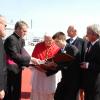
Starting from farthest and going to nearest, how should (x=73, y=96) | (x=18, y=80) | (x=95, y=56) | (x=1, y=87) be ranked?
(x=18, y=80) → (x=73, y=96) → (x=95, y=56) → (x=1, y=87)

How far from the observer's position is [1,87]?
17.3 feet

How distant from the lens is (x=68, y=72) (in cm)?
698

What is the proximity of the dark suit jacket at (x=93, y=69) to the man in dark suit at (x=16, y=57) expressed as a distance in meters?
1.30

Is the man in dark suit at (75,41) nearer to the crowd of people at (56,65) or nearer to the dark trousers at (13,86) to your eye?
the crowd of people at (56,65)

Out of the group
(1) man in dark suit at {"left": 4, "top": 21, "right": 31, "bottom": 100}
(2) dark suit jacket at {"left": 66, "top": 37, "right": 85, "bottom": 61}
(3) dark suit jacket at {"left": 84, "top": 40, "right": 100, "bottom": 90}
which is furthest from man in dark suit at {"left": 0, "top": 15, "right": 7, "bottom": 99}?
(2) dark suit jacket at {"left": 66, "top": 37, "right": 85, "bottom": 61}

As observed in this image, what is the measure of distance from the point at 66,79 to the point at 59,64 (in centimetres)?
31

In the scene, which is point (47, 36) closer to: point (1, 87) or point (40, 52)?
point (40, 52)

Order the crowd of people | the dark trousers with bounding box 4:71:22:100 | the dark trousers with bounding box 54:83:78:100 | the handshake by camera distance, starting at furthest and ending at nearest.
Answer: the dark trousers with bounding box 4:71:22:100, the handshake, the dark trousers with bounding box 54:83:78:100, the crowd of people

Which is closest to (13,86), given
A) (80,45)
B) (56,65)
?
(56,65)

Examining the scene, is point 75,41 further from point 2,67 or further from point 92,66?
point 2,67

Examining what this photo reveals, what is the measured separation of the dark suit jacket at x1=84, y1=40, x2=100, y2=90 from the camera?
6633 millimetres

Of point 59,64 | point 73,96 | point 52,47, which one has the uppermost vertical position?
point 52,47

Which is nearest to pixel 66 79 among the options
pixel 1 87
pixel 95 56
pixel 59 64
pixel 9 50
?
pixel 59 64

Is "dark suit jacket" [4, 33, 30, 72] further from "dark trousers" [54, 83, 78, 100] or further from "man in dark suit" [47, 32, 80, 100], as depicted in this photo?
"dark trousers" [54, 83, 78, 100]
